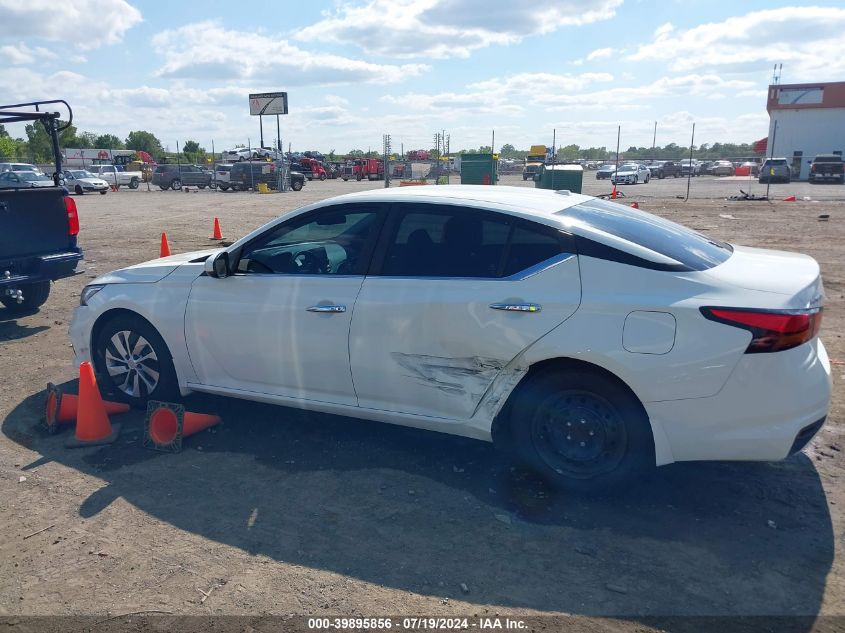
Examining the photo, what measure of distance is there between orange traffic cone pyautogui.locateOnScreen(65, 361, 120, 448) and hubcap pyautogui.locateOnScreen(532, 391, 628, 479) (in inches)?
117

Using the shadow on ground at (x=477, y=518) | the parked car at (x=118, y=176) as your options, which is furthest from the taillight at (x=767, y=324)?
the parked car at (x=118, y=176)

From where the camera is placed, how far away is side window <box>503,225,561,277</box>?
12.5 ft

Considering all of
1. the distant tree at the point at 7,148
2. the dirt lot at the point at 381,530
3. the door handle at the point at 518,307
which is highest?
the distant tree at the point at 7,148

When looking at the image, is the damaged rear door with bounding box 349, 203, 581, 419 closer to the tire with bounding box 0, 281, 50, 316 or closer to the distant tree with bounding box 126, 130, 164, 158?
the tire with bounding box 0, 281, 50, 316

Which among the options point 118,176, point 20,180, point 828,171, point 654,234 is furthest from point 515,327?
point 118,176

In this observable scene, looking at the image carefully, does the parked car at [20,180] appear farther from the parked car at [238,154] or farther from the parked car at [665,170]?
the parked car at [665,170]

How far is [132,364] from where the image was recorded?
511 cm

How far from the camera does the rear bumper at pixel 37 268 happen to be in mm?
7352

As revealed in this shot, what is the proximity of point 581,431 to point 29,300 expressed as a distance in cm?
752

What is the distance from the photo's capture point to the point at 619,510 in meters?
3.78

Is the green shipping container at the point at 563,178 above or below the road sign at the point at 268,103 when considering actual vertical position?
below

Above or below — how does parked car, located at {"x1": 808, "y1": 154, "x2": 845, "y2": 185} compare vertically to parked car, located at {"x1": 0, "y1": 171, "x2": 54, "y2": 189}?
below

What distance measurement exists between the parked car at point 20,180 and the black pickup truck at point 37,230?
0.11 metres

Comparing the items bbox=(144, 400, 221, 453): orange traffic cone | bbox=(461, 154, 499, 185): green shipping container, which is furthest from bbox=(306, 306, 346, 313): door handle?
bbox=(461, 154, 499, 185): green shipping container
